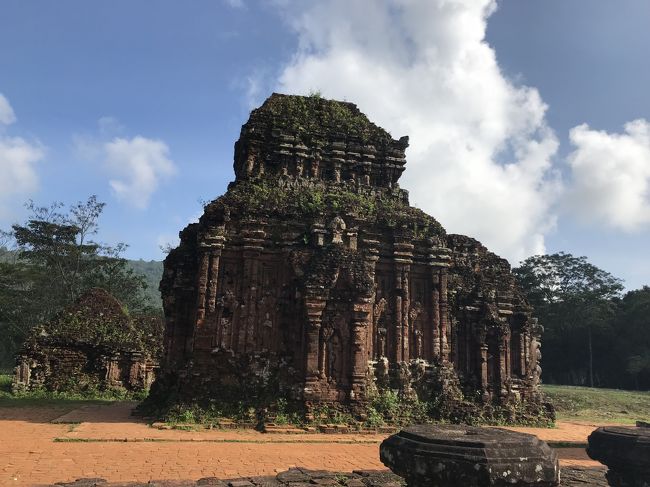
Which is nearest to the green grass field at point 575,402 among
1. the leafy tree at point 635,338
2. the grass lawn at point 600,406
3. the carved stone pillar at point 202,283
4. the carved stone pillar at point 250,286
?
the grass lawn at point 600,406

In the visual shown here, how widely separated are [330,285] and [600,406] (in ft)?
61.5

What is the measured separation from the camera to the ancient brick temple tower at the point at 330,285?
44.3 ft

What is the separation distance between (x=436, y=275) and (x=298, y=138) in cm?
627

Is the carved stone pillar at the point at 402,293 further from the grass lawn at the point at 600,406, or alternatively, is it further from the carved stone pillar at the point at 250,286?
the grass lawn at the point at 600,406

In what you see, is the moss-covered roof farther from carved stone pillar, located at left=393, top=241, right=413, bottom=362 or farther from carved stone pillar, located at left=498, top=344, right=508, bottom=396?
carved stone pillar, located at left=498, top=344, right=508, bottom=396

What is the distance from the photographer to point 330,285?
44.5ft

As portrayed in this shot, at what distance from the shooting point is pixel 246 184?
1588 cm

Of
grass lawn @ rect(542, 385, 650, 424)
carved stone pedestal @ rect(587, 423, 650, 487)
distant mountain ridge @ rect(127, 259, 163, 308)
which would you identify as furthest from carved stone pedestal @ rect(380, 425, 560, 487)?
distant mountain ridge @ rect(127, 259, 163, 308)

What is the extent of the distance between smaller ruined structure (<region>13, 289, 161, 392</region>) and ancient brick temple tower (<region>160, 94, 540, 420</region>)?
8.58 meters

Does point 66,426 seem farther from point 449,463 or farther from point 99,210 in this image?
point 99,210

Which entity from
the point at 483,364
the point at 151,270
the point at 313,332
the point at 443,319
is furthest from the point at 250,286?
the point at 151,270

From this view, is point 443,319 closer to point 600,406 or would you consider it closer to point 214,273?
point 214,273

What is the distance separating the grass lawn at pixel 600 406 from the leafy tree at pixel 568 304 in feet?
65.2

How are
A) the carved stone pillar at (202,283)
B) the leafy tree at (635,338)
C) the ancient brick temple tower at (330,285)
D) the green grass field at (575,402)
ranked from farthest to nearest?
1. the leafy tree at (635,338)
2. the green grass field at (575,402)
3. the carved stone pillar at (202,283)
4. the ancient brick temple tower at (330,285)
